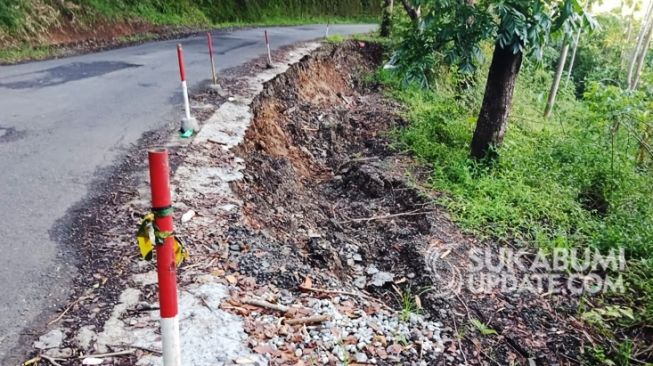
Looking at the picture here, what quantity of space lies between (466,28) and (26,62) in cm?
935

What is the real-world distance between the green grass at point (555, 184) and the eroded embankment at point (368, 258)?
18.2 inches

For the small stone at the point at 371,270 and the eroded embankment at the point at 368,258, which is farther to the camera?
the small stone at the point at 371,270

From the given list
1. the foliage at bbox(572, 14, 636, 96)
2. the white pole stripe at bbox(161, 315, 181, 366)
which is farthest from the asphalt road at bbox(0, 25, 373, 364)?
the foliage at bbox(572, 14, 636, 96)

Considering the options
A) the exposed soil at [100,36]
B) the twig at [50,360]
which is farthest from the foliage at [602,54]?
the twig at [50,360]

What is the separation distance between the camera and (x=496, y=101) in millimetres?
6758

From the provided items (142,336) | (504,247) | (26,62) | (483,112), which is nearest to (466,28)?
(483,112)

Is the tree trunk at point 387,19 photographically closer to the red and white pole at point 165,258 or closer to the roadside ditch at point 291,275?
the roadside ditch at point 291,275

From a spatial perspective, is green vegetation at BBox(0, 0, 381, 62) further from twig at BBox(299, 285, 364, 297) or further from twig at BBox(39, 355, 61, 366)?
twig at BBox(299, 285, 364, 297)

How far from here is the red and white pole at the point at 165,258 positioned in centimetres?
201

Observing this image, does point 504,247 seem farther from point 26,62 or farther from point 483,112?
point 26,62

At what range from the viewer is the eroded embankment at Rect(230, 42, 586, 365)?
12.1 ft

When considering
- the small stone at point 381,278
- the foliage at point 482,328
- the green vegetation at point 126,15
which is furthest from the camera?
the green vegetation at point 126,15

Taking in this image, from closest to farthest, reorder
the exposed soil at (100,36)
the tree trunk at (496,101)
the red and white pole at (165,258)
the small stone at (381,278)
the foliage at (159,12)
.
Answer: the red and white pole at (165,258)
the small stone at (381,278)
the tree trunk at (496,101)
the exposed soil at (100,36)
the foliage at (159,12)

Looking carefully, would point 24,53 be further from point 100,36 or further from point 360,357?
point 360,357
